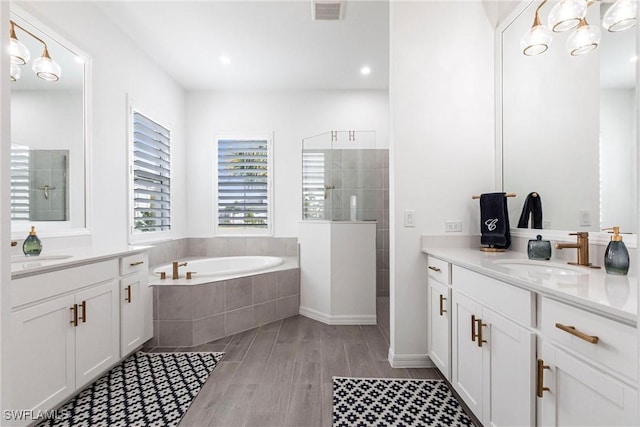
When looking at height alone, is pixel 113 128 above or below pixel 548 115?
above

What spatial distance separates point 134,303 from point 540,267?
2.70m

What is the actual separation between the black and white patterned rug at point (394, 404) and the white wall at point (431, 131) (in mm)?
300

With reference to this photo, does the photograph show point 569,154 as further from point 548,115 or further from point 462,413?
point 462,413

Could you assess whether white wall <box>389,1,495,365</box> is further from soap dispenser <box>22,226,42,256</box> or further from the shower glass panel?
soap dispenser <box>22,226,42,256</box>

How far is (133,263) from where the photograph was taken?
2438 mm

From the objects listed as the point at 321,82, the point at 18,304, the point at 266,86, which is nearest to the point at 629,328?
the point at 18,304

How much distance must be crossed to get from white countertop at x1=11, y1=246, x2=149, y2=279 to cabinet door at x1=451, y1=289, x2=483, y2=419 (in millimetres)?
2200

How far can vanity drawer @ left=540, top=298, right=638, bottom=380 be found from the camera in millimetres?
859

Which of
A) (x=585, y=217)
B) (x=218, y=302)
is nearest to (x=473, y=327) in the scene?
(x=585, y=217)

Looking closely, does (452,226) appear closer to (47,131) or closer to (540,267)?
(540,267)

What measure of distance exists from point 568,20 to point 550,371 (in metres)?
1.62

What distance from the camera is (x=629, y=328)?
85 cm

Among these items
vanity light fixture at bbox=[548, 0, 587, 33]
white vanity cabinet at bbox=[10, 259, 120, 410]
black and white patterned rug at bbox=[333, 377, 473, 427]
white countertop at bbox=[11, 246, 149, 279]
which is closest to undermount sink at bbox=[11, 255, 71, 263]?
white countertop at bbox=[11, 246, 149, 279]

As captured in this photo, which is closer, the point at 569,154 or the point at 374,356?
the point at 569,154
